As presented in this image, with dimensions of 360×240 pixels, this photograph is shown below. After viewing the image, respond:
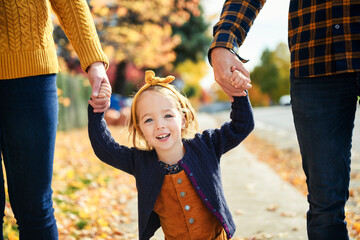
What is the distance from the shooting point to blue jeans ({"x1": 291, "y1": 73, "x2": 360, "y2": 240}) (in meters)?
1.99

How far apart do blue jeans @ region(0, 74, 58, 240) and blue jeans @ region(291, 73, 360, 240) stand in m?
1.33

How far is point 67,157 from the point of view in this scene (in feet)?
26.2

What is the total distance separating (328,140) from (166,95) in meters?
0.97

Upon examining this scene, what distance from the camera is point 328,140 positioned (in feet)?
6.59

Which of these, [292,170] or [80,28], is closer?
[80,28]

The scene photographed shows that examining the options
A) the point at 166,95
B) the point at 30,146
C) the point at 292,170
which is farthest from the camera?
the point at 292,170

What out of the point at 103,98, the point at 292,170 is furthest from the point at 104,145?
the point at 292,170

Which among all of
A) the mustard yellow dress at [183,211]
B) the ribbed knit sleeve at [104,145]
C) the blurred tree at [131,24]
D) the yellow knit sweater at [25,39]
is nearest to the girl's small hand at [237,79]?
the mustard yellow dress at [183,211]

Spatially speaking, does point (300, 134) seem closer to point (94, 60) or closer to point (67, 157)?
point (94, 60)

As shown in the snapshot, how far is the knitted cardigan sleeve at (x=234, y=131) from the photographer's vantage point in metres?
2.33

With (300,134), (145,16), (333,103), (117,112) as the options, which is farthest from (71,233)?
(117,112)

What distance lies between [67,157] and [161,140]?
6.09m

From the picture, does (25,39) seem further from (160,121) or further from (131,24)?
(131,24)

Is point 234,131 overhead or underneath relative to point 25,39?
underneath
